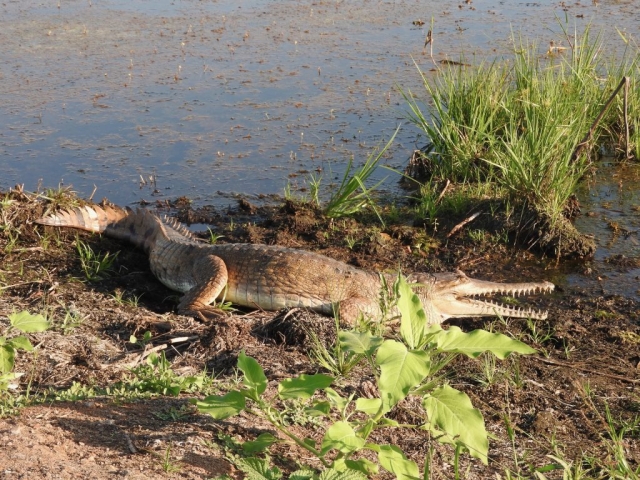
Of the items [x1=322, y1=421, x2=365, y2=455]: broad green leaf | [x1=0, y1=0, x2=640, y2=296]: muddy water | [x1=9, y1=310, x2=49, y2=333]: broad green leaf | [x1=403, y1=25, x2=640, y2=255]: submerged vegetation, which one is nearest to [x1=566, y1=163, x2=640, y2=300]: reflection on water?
[x1=0, y1=0, x2=640, y2=296]: muddy water

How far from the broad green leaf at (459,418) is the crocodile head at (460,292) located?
2.81 meters

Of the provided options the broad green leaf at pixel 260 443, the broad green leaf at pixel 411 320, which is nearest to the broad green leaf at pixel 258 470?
the broad green leaf at pixel 260 443

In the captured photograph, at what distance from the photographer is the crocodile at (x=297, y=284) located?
543 centimetres

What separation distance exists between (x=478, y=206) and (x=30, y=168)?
4750 mm

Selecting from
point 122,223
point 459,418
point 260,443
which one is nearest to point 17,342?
point 260,443

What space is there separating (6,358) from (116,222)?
128 inches

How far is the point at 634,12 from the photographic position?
12797mm

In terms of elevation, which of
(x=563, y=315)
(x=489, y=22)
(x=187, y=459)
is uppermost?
(x=489, y=22)

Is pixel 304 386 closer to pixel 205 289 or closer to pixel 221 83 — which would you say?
pixel 205 289

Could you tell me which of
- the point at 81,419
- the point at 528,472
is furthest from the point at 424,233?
the point at 81,419

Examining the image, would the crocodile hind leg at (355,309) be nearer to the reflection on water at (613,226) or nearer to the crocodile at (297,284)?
the crocodile at (297,284)

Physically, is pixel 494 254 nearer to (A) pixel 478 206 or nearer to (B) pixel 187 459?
(A) pixel 478 206

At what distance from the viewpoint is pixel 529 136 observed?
6504 mm

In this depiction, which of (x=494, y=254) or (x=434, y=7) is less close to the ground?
(x=434, y=7)
